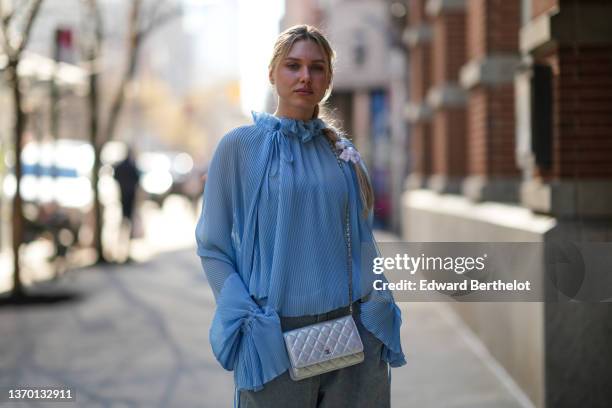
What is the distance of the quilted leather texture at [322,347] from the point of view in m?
2.96

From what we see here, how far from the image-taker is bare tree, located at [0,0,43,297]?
11.2m

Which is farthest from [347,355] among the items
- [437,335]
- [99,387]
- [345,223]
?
[437,335]

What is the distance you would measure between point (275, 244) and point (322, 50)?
0.69m

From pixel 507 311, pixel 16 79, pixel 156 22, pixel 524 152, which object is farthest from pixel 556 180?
pixel 156 22

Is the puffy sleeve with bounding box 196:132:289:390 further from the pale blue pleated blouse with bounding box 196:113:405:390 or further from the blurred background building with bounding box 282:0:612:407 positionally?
the blurred background building with bounding box 282:0:612:407

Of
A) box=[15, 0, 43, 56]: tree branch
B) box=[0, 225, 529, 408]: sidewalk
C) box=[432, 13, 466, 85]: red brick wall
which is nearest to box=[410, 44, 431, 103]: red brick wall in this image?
box=[432, 13, 466, 85]: red brick wall

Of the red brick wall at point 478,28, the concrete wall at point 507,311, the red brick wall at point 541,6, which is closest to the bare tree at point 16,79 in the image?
the red brick wall at point 478,28

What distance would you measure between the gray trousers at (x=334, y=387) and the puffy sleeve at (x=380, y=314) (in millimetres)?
35

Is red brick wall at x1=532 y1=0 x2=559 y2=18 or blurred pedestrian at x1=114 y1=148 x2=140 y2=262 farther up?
red brick wall at x1=532 y1=0 x2=559 y2=18

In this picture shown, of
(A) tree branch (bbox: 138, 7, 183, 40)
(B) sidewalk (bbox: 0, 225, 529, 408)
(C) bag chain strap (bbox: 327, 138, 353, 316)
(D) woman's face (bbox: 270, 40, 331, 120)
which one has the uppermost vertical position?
(A) tree branch (bbox: 138, 7, 183, 40)

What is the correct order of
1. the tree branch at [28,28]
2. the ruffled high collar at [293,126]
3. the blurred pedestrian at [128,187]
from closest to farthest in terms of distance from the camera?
the ruffled high collar at [293,126] < the tree branch at [28,28] < the blurred pedestrian at [128,187]

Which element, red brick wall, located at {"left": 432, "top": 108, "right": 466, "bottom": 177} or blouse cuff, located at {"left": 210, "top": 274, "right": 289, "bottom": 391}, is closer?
blouse cuff, located at {"left": 210, "top": 274, "right": 289, "bottom": 391}

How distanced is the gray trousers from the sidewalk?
11.3 ft

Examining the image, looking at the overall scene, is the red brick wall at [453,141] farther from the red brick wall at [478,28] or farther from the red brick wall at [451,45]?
the red brick wall at [478,28]
